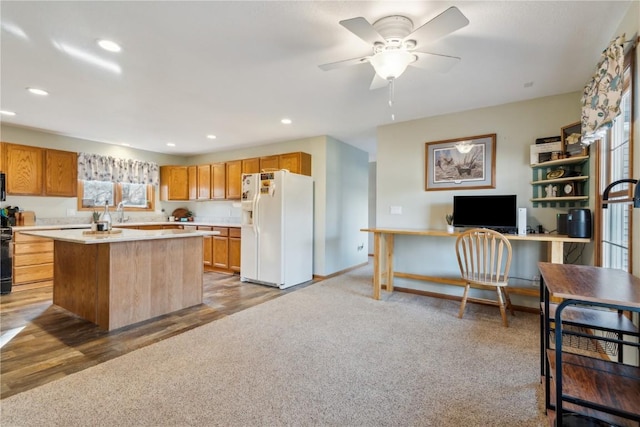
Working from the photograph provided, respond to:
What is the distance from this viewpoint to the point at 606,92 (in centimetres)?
193

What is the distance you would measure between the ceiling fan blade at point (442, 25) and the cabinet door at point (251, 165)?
4.10 m

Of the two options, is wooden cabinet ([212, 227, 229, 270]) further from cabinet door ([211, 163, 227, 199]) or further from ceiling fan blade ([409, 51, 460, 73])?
ceiling fan blade ([409, 51, 460, 73])

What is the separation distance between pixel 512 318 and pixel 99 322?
167 inches

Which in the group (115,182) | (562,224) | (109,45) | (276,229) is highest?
(109,45)

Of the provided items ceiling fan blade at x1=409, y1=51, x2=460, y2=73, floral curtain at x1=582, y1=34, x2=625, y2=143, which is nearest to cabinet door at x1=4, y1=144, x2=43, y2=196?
ceiling fan blade at x1=409, y1=51, x2=460, y2=73

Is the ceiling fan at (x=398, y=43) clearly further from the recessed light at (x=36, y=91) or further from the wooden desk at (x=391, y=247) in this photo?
the recessed light at (x=36, y=91)

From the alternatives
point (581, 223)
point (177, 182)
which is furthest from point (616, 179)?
point (177, 182)

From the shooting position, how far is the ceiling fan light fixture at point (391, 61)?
2.05 m

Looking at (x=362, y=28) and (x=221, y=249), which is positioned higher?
(x=362, y=28)

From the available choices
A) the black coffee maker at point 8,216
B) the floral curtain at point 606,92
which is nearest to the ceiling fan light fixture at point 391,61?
the floral curtain at point 606,92

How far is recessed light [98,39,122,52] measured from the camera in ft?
7.48

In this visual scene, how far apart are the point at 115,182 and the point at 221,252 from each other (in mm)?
2598

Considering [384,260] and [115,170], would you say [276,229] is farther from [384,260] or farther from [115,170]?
[115,170]

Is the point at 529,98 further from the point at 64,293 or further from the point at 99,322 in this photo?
the point at 64,293
